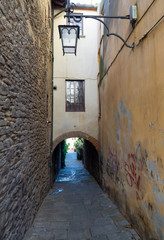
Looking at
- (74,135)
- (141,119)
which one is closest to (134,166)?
(141,119)

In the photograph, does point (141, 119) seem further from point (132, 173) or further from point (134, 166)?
point (132, 173)

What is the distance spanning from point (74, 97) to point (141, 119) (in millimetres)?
4865

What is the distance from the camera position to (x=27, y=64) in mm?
3398

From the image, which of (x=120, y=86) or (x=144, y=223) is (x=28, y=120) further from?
(x=144, y=223)

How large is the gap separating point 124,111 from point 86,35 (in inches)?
214

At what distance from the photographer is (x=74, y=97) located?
7598 mm

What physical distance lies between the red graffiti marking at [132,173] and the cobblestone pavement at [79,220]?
93 centimetres

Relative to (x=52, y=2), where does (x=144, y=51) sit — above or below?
below

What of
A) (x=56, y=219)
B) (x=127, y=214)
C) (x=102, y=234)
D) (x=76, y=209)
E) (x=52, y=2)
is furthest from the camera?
(x=52, y=2)

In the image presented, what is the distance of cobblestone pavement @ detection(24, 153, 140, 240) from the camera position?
3.35 m

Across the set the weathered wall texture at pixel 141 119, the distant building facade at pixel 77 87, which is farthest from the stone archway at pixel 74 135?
the weathered wall texture at pixel 141 119

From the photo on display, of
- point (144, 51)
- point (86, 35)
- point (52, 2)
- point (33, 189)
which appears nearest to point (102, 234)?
point (33, 189)

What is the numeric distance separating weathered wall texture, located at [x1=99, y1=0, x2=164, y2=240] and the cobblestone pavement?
0.32 metres

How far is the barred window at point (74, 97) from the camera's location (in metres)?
7.55
